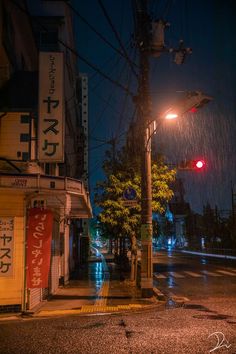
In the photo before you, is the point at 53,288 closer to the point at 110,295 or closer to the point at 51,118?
the point at 110,295

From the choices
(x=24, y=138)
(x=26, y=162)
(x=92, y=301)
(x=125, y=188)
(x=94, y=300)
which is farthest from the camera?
(x=125, y=188)

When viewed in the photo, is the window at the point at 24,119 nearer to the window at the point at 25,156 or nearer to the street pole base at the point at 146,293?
the window at the point at 25,156

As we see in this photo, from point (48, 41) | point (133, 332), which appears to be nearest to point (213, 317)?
point (133, 332)

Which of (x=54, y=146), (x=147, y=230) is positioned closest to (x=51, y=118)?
(x=54, y=146)

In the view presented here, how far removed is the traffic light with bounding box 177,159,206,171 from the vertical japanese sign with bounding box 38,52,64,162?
5.16 m

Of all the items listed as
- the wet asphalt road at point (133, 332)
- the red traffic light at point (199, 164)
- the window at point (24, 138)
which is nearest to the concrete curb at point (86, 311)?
the wet asphalt road at point (133, 332)

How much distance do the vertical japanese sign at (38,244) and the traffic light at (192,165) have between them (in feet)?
17.5

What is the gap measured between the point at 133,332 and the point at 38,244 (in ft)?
14.9

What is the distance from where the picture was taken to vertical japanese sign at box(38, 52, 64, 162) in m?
12.5

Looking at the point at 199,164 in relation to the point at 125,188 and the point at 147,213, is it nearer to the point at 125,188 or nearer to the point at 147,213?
the point at 147,213

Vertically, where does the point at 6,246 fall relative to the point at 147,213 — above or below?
below

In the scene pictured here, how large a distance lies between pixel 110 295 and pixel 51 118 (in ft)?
25.0

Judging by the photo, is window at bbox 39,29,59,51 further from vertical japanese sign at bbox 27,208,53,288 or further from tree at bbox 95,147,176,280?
vertical japanese sign at bbox 27,208,53,288

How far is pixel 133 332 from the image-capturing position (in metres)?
9.70
